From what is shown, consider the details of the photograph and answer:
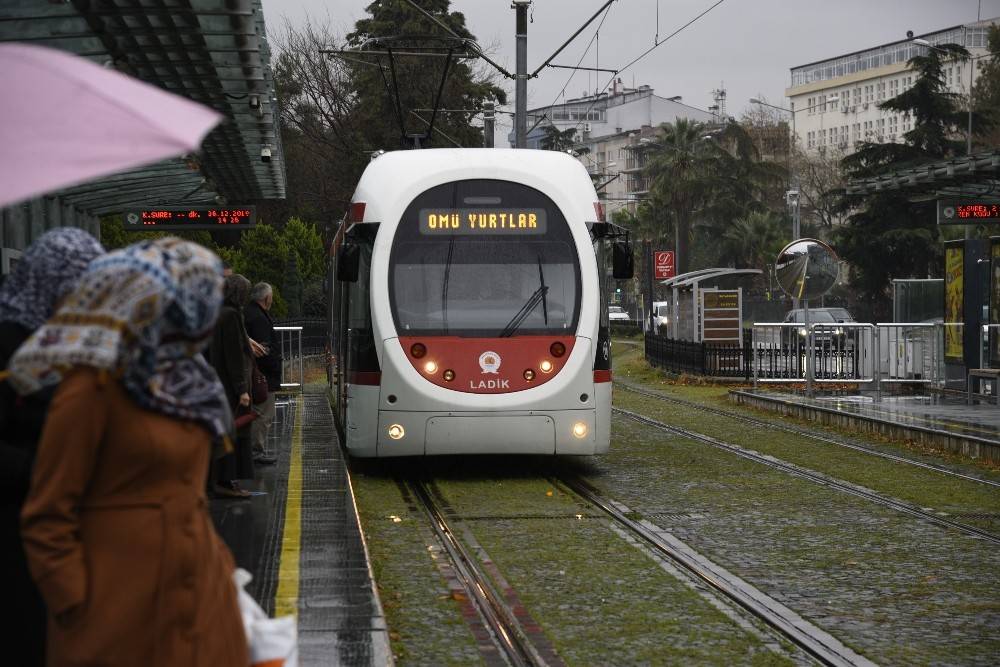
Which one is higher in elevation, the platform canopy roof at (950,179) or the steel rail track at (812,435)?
the platform canopy roof at (950,179)

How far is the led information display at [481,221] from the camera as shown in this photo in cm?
1325

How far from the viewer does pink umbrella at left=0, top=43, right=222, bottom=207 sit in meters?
3.27

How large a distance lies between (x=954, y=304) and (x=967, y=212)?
1.45m

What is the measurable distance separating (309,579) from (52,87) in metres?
4.30

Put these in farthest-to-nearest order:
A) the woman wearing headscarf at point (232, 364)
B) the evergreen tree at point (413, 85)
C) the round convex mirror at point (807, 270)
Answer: the evergreen tree at point (413, 85), the round convex mirror at point (807, 270), the woman wearing headscarf at point (232, 364)

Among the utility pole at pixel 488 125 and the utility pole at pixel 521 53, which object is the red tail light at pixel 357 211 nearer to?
the utility pole at pixel 521 53

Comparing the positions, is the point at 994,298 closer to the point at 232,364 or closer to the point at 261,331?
the point at 261,331

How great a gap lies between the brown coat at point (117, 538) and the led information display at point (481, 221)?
9741mm

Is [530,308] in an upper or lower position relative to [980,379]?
upper

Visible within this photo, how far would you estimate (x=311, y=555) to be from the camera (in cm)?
807

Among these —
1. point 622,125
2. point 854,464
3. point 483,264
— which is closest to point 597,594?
point 483,264

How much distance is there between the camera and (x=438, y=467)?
14586 millimetres

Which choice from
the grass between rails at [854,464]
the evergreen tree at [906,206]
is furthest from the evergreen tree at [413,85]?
the grass between rails at [854,464]

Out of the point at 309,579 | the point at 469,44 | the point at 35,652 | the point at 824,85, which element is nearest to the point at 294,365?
the point at 469,44
